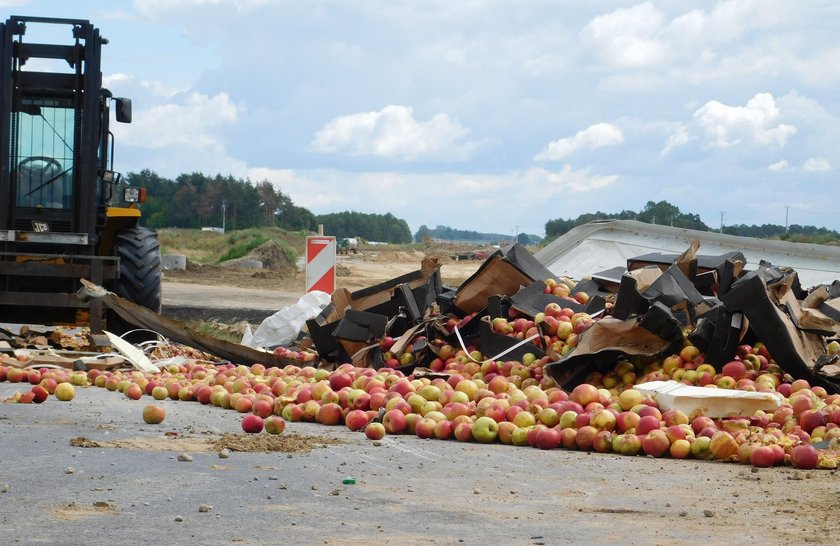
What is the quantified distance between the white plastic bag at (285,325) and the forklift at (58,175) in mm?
1659

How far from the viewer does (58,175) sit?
15.0m

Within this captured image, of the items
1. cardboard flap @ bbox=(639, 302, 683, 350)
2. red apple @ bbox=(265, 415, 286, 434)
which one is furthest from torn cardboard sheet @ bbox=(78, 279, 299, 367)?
cardboard flap @ bbox=(639, 302, 683, 350)

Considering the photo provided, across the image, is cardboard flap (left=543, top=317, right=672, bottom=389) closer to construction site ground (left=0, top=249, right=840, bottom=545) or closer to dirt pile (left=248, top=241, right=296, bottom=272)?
construction site ground (left=0, top=249, right=840, bottom=545)

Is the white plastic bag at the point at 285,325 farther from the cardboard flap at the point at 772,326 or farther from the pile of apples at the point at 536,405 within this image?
the cardboard flap at the point at 772,326

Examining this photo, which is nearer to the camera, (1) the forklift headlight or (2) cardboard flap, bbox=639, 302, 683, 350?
(2) cardboard flap, bbox=639, 302, 683, 350

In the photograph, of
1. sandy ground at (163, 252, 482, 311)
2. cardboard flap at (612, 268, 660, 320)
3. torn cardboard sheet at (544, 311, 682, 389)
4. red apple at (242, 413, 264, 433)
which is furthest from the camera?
sandy ground at (163, 252, 482, 311)

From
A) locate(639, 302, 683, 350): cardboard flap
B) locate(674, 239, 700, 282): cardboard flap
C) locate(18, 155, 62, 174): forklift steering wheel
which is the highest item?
locate(18, 155, 62, 174): forklift steering wheel

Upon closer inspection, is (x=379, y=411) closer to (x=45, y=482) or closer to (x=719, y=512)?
(x=45, y=482)

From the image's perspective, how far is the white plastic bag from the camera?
14.6 m

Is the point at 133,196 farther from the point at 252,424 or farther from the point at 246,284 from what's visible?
the point at 246,284

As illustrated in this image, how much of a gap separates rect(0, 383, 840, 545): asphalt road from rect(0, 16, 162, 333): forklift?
6.90 meters

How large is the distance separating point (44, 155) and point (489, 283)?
6.83m

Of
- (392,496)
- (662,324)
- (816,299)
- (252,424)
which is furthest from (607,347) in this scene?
(392,496)

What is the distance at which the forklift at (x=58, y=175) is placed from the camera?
47.9 feet
